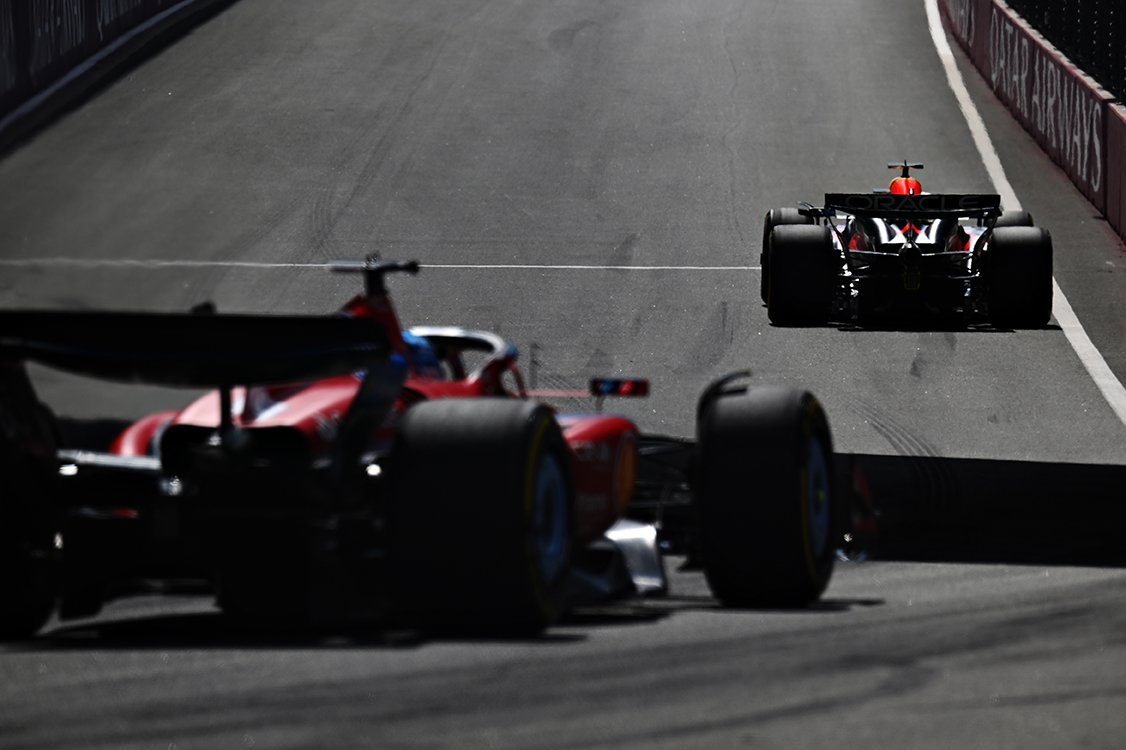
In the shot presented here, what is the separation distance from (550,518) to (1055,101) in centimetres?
2104

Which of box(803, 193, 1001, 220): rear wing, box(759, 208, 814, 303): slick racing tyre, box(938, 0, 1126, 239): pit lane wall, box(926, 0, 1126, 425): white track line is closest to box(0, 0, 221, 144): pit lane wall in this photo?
box(759, 208, 814, 303): slick racing tyre

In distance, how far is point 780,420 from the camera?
682cm

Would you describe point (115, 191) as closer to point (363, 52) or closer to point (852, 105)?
point (363, 52)

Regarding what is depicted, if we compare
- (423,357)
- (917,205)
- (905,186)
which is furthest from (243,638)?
(905,186)

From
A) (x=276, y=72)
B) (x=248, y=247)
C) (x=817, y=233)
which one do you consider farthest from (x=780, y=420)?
(x=276, y=72)

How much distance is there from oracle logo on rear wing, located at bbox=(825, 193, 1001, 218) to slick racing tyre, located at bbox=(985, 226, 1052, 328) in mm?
338

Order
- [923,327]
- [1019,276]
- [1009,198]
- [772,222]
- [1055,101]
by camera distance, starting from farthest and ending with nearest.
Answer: [1055,101] → [1009,198] → [772,222] → [923,327] → [1019,276]

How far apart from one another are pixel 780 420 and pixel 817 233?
30.6ft

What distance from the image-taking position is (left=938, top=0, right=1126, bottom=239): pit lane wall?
2231 centimetres

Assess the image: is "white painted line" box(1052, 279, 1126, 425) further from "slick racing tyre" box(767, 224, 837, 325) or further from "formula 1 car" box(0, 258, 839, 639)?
"formula 1 car" box(0, 258, 839, 639)

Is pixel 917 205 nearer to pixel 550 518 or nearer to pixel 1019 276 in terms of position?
pixel 1019 276

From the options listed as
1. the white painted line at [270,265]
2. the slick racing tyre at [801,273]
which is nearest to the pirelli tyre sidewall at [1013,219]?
the slick racing tyre at [801,273]

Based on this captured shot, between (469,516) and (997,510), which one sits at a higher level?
(469,516)

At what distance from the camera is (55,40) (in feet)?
94.1
